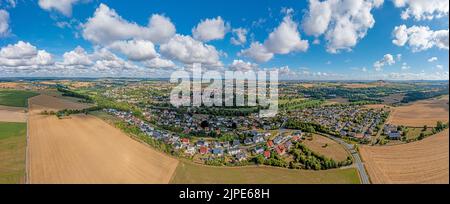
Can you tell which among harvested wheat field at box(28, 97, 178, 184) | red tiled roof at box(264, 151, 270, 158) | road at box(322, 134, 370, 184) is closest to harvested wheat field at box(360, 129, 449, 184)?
road at box(322, 134, 370, 184)

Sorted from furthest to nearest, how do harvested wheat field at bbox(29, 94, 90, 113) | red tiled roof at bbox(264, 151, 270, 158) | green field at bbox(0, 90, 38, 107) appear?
green field at bbox(0, 90, 38, 107) → harvested wheat field at bbox(29, 94, 90, 113) → red tiled roof at bbox(264, 151, 270, 158)

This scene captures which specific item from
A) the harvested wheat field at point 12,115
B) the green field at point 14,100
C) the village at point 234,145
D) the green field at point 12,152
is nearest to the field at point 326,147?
the village at point 234,145

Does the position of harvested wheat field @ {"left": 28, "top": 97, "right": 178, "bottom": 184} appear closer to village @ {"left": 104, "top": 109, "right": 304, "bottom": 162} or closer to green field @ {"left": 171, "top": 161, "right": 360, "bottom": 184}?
green field @ {"left": 171, "top": 161, "right": 360, "bottom": 184}

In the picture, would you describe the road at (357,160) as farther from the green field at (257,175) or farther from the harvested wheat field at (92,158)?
the harvested wheat field at (92,158)

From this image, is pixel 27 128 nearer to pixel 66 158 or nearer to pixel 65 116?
pixel 65 116
